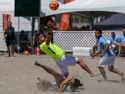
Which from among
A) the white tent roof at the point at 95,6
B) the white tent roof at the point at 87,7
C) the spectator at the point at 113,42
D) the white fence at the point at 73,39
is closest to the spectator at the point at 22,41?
the white tent roof at the point at 87,7

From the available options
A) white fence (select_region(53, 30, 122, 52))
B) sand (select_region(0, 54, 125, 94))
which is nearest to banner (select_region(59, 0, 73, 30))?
white fence (select_region(53, 30, 122, 52))

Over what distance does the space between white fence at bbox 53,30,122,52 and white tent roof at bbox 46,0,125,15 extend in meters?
1.22

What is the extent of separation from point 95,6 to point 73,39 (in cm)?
211

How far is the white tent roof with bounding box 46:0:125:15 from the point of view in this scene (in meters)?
20.0

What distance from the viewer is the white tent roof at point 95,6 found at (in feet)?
65.5

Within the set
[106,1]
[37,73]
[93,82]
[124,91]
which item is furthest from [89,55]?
[124,91]

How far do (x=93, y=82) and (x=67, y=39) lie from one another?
11.1 m

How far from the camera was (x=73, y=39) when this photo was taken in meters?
21.2

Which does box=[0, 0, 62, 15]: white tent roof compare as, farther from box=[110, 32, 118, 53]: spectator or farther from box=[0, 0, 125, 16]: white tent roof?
box=[110, 32, 118, 53]: spectator

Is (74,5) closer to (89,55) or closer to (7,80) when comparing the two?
(89,55)

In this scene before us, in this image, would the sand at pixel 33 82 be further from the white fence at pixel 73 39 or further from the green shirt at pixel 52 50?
the white fence at pixel 73 39

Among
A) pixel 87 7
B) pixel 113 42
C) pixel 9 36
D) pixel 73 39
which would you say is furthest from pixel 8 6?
pixel 113 42

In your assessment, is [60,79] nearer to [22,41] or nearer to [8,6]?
[22,41]

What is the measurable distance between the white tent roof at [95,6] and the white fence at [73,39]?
1.22 meters
